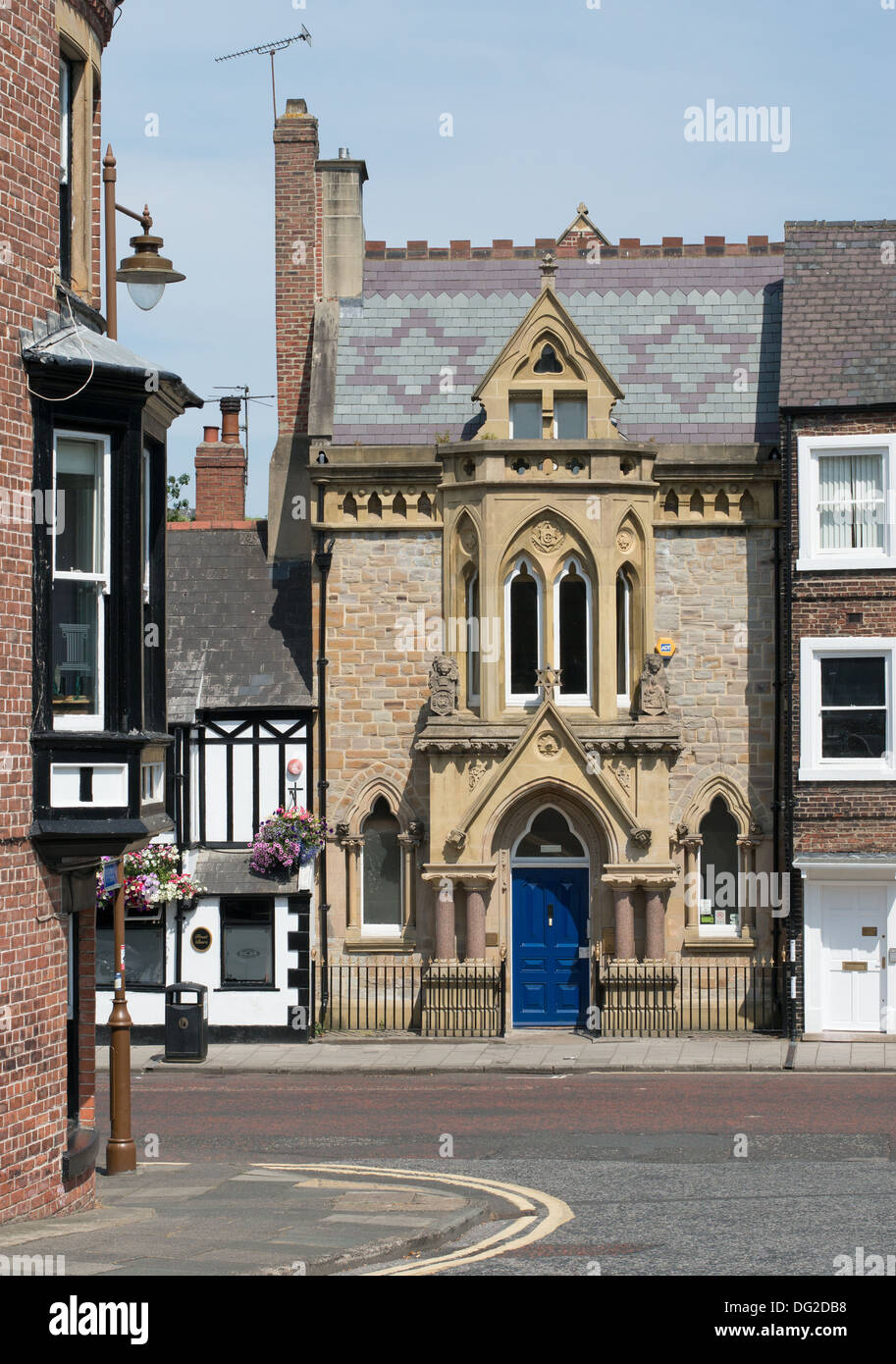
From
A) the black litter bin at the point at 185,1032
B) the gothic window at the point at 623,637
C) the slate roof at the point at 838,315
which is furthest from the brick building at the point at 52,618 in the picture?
the slate roof at the point at 838,315

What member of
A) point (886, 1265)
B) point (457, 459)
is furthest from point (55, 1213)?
point (457, 459)

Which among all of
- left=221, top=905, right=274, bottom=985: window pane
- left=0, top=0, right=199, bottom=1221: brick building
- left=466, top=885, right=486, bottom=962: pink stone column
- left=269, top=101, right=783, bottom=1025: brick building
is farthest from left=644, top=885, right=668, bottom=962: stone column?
left=0, top=0, right=199, bottom=1221: brick building

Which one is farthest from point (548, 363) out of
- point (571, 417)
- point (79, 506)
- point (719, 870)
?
point (79, 506)

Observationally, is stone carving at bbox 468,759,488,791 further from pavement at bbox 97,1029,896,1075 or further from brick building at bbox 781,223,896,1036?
brick building at bbox 781,223,896,1036

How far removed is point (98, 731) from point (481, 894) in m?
14.5

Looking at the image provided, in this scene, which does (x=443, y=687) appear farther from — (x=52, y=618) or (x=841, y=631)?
(x=52, y=618)

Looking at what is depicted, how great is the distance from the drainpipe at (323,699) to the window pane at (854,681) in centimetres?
764

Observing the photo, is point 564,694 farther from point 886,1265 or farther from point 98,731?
point 886,1265

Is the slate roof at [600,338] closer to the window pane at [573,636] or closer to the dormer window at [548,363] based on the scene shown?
the dormer window at [548,363]

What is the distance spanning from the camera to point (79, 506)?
14.9 m

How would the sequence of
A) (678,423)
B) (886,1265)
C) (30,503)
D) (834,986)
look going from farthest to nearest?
(678,423)
(834,986)
(30,503)
(886,1265)

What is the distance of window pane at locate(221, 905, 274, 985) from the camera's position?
94.7 feet

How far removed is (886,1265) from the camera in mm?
12578

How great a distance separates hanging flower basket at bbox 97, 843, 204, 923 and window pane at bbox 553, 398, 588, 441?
347 inches
